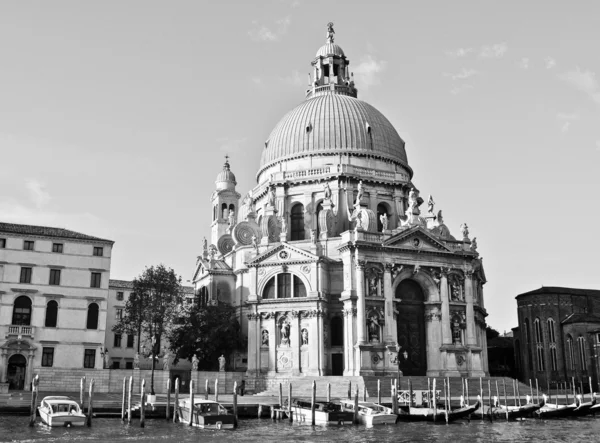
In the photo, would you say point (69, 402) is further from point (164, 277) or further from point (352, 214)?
point (352, 214)

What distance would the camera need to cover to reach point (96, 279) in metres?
49.3

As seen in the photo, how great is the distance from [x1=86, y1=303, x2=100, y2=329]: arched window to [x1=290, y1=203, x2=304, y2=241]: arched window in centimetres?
1878

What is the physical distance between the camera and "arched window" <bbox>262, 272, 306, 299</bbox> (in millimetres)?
53562

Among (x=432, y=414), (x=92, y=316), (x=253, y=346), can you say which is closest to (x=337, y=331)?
(x=253, y=346)

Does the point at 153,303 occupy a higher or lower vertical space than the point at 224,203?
lower

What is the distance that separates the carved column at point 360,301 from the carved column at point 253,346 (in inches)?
305

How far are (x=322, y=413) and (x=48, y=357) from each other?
841 inches

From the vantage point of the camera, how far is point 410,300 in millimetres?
54125

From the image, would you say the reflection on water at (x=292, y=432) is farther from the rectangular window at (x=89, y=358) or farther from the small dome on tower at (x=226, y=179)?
the small dome on tower at (x=226, y=179)

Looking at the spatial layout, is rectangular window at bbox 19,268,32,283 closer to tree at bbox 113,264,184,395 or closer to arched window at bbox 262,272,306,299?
tree at bbox 113,264,184,395

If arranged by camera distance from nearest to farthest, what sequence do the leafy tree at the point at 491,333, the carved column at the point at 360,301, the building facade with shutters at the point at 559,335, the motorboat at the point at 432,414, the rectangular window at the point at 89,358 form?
the motorboat at the point at 432,414, the rectangular window at the point at 89,358, the carved column at the point at 360,301, the building facade with shutters at the point at 559,335, the leafy tree at the point at 491,333

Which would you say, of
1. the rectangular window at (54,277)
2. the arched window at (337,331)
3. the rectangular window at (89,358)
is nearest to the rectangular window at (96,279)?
the rectangular window at (54,277)

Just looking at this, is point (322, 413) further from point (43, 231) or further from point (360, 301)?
point (43, 231)

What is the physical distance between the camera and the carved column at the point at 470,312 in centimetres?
5397
